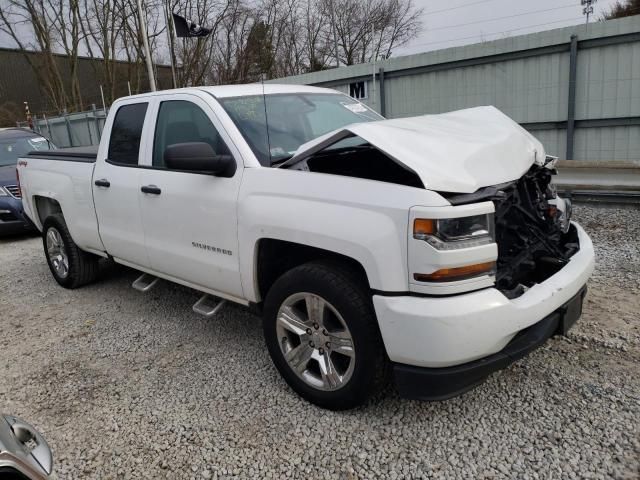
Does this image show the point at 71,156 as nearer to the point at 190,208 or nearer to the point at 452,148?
the point at 190,208

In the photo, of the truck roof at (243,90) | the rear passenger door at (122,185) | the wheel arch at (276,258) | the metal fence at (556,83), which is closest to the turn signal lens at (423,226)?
the wheel arch at (276,258)

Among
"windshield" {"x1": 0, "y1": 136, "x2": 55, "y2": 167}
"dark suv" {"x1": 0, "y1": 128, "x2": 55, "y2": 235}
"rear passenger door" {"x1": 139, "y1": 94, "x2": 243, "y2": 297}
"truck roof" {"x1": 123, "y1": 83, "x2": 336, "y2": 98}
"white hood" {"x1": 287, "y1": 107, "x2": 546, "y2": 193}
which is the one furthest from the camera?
"windshield" {"x1": 0, "y1": 136, "x2": 55, "y2": 167}

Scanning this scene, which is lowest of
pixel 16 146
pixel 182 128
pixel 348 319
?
pixel 348 319

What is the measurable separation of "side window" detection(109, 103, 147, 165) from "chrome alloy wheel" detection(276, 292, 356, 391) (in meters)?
2.02

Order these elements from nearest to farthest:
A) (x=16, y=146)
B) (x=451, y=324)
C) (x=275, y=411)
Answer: (x=451, y=324), (x=275, y=411), (x=16, y=146)

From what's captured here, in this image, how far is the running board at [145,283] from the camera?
169 inches

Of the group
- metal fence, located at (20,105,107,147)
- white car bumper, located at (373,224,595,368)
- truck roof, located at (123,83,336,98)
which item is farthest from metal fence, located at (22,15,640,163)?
metal fence, located at (20,105,107,147)

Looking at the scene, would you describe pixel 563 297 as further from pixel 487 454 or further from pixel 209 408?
pixel 209 408

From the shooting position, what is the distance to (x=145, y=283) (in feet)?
14.7

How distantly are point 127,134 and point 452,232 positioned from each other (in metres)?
3.06

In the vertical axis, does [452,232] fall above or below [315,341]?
above

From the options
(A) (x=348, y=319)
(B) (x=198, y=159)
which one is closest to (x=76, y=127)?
(B) (x=198, y=159)

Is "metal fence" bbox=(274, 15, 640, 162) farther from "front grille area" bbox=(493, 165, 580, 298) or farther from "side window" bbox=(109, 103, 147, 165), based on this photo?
"side window" bbox=(109, 103, 147, 165)

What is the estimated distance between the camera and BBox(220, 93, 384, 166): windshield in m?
3.29
